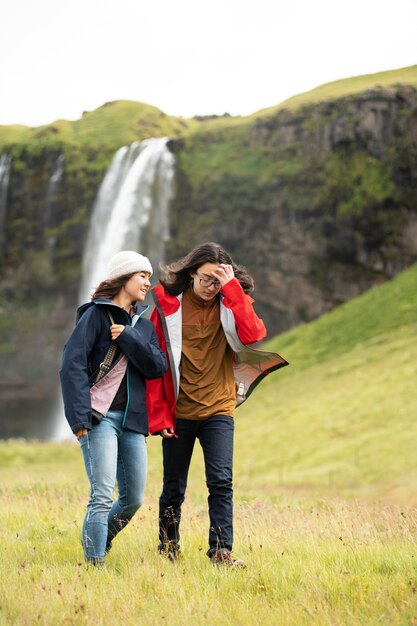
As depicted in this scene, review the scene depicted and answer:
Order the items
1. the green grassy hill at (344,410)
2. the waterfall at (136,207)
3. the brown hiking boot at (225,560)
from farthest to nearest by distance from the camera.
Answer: the waterfall at (136,207) → the green grassy hill at (344,410) → the brown hiking boot at (225,560)

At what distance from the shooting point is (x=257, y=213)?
4931cm

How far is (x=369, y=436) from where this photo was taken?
2045 centimetres

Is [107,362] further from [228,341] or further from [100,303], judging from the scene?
[228,341]

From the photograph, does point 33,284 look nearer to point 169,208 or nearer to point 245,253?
point 169,208

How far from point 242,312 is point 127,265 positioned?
98 centimetres

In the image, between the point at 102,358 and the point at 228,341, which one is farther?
the point at 228,341

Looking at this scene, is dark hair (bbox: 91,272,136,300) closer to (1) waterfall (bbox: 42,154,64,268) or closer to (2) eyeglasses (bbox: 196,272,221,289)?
(2) eyeglasses (bbox: 196,272,221,289)

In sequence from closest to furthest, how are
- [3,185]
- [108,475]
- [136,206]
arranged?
[108,475]
[136,206]
[3,185]

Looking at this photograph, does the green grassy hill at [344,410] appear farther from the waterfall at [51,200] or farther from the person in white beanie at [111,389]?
the waterfall at [51,200]

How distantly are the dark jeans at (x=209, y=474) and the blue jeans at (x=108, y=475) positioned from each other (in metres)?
0.30

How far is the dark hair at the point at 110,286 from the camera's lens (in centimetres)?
578

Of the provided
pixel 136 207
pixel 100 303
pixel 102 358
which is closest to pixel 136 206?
pixel 136 207

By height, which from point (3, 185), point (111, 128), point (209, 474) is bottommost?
point (209, 474)

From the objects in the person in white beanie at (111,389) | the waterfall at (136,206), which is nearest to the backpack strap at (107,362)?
the person in white beanie at (111,389)
